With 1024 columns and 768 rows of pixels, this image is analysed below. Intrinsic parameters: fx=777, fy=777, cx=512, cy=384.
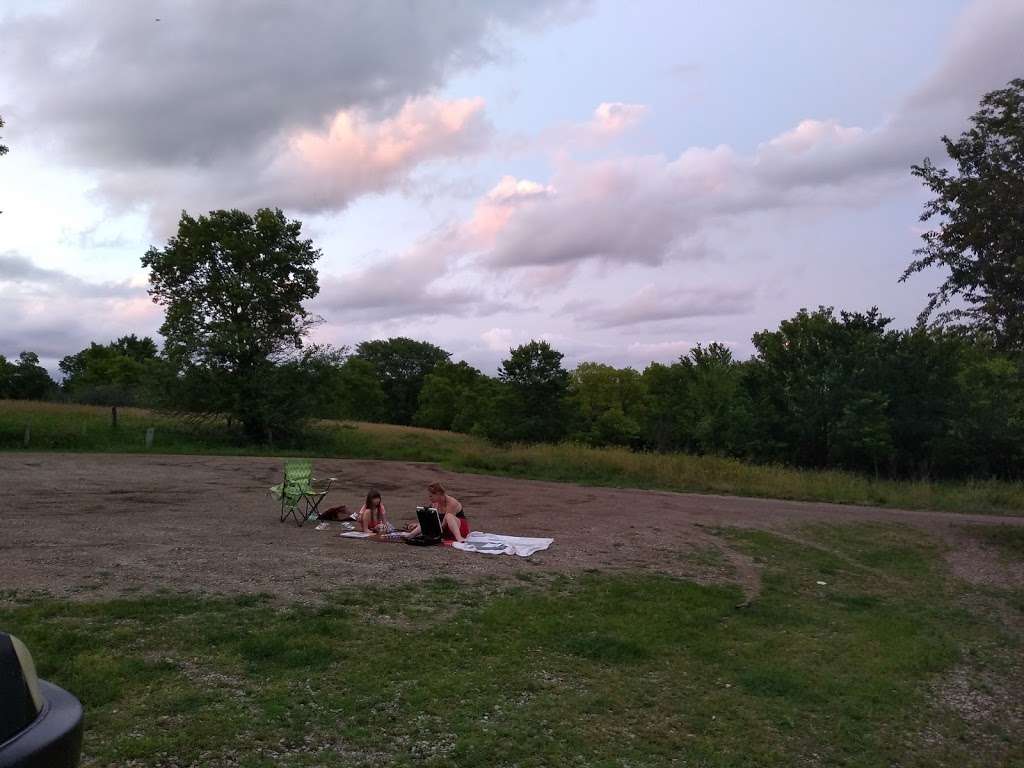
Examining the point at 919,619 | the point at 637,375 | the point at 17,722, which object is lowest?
the point at 919,619

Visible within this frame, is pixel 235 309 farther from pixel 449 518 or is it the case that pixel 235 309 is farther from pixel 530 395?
pixel 449 518

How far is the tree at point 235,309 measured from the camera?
98.5 feet

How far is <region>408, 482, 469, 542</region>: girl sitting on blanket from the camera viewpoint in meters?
11.1

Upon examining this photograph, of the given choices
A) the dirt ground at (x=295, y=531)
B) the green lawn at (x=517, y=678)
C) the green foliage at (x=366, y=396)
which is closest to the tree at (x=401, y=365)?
the green foliage at (x=366, y=396)

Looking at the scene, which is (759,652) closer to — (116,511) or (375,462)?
(116,511)

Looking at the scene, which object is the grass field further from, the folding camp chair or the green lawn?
the green lawn

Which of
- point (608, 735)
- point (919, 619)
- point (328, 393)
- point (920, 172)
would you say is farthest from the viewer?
point (328, 393)

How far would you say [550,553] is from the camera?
10555 mm

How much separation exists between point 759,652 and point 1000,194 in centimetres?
1037

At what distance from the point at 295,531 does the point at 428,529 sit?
2.09 metres

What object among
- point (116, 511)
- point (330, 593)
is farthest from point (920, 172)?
point (116, 511)

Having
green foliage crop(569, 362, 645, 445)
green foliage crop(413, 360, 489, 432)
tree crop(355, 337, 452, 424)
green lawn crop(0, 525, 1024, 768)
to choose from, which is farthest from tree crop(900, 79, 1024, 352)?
tree crop(355, 337, 452, 424)

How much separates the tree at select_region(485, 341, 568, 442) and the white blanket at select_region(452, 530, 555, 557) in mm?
30400

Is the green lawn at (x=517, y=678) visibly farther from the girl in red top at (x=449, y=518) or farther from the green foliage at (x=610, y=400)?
the green foliage at (x=610, y=400)
